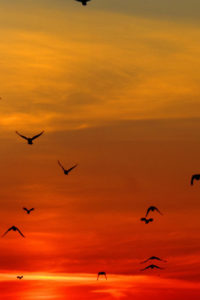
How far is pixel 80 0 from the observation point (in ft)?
518

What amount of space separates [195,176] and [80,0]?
4996 cm

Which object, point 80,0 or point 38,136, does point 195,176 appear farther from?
point 80,0

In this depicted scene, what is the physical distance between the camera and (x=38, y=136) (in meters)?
194

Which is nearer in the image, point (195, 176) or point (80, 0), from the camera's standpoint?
point (80, 0)

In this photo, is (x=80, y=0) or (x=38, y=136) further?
(x=38, y=136)

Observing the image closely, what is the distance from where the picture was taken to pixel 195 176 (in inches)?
7608

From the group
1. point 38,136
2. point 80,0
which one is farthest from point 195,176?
point 80,0

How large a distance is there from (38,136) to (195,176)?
30.7 m
